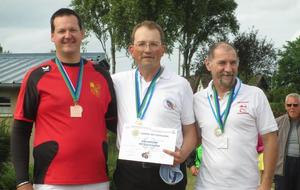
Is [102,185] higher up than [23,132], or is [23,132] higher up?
[23,132]

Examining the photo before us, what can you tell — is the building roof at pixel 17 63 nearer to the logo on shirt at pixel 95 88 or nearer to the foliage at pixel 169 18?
the foliage at pixel 169 18

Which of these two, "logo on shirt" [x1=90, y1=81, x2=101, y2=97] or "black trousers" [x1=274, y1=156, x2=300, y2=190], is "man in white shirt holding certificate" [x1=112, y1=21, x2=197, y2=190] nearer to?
"logo on shirt" [x1=90, y1=81, x2=101, y2=97]

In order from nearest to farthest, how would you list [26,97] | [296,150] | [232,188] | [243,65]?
[26,97] → [232,188] → [296,150] → [243,65]

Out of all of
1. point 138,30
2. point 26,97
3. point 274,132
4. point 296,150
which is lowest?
point 296,150

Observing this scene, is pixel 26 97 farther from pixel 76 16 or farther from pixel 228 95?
pixel 228 95

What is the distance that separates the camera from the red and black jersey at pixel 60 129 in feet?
13.1

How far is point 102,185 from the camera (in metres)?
4.15

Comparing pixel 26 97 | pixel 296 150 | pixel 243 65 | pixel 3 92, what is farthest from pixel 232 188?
pixel 243 65

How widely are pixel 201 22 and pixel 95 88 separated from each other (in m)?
37.5

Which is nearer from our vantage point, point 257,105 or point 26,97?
point 26,97

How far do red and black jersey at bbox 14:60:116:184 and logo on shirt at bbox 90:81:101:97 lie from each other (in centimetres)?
3

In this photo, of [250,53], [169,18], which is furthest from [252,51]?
[169,18]

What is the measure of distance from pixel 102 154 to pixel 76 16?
3.82 ft

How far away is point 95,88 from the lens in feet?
13.9
